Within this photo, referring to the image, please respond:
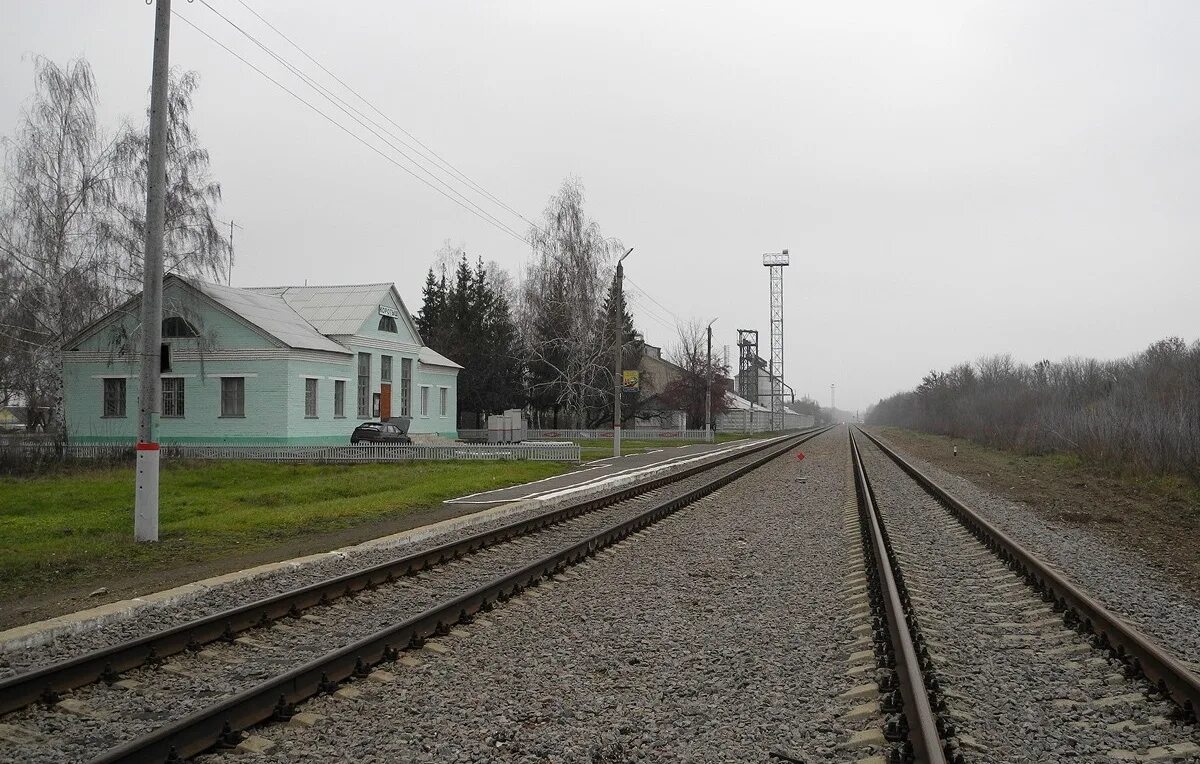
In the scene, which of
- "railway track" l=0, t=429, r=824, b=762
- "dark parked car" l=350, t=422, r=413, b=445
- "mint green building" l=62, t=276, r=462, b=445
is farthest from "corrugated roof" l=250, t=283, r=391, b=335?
"railway track" l=0, t=429, r=824, b=762

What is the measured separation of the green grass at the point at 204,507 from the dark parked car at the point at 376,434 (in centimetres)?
893

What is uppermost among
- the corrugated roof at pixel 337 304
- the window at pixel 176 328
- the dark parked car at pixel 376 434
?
the corrugated roof at pixel 337 304

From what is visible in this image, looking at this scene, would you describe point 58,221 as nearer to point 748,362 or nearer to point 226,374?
point 226,374

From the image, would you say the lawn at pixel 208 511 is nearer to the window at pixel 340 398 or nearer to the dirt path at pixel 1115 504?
the window at pixel 340 398

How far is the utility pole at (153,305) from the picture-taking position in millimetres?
11586

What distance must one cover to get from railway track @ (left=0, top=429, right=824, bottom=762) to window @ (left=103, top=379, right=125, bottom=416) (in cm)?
3102

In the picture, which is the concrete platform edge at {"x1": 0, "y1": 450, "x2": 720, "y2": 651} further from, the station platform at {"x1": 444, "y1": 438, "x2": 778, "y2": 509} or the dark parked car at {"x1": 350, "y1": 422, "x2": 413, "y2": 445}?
the dark parked car at {"x1": 350, "y1": 422, "x2": 413, "y2": 445}

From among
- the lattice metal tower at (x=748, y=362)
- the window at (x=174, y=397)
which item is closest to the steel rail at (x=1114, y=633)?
the window at (x=174, y=397)

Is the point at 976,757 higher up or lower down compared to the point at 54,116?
lower down

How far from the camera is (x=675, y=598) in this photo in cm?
866

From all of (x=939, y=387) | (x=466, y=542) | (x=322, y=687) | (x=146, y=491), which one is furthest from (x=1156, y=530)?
(x=939, y=387)

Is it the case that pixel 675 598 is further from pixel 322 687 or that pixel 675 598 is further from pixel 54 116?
pixel 54 116

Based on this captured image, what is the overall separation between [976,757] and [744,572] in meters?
5.66

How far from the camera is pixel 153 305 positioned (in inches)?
472
